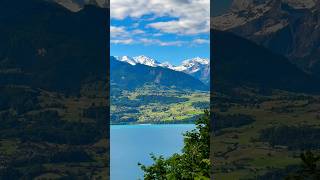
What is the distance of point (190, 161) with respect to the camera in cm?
2809

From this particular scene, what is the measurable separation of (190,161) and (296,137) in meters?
14.0

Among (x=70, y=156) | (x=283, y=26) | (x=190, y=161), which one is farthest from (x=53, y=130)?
(x=190, y=161)

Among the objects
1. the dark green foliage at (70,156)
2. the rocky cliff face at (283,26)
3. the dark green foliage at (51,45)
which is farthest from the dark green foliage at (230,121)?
the dark green foliage at (70,156)

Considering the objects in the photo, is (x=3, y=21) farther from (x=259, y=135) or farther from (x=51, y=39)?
(x=259, y=135)

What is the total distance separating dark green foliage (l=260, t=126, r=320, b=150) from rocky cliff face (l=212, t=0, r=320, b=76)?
1.64m

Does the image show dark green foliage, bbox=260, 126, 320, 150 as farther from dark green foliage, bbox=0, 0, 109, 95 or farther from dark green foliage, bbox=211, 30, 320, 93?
dark green foliage, bbox=0, 0, 109, 95

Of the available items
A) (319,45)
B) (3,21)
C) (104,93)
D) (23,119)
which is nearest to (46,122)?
(23,119)

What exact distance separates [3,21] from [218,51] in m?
6.15

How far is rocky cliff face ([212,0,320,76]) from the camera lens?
14.9 m

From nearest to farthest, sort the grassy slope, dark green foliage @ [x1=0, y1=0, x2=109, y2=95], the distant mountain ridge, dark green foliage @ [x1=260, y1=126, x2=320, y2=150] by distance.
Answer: dark green foliage @ [x1=260, y1=126, x2=320, y2=150]
the grassy slope
dark green foliage @ [x1=0, y1=0, x2=109, y2=95]
the distant mountain ridge

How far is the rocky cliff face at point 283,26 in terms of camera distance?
14.9 metres

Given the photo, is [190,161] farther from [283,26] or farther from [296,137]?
[296,137]

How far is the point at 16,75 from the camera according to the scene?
50.5ft

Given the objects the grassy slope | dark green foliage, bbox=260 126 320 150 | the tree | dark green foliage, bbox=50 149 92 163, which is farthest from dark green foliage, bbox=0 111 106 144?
the tree
